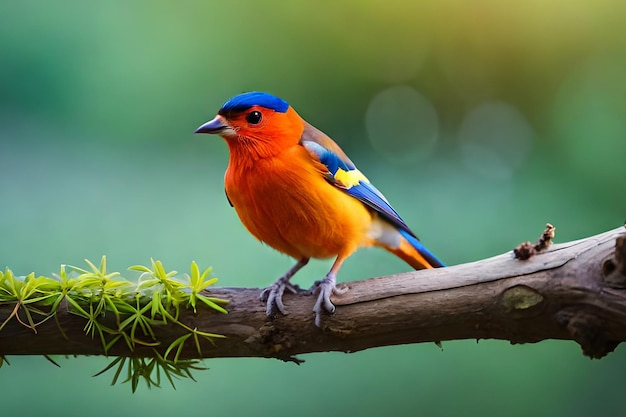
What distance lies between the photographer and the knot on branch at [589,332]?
100cm

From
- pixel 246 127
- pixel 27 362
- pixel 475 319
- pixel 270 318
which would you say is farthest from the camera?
pixel 27 362

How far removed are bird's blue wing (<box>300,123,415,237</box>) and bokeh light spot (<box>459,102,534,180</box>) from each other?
563 mm

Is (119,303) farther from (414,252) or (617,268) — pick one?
(617,268)

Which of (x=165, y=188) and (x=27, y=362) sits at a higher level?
(x=165, y=188)

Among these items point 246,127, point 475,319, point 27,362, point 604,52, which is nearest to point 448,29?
point 604,52

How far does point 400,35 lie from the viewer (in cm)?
208

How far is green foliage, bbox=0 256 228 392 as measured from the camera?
1232 mm

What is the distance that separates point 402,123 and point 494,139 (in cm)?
30

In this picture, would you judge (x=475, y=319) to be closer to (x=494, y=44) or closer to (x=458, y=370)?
(x=458, y=370)

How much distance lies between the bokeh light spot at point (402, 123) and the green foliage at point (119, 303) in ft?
3.17

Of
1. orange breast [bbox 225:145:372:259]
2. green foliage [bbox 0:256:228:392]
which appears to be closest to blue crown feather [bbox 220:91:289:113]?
orange breast [bbox 225:145:372:259]

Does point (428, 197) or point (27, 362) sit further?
point (428, 197)

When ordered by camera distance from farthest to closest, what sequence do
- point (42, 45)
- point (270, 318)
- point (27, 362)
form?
point (42, 45) < point (27, 362) < point (270, 318)

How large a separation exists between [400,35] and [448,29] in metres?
0.15
